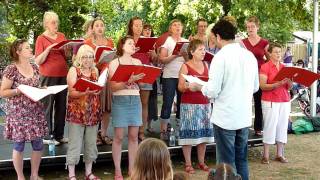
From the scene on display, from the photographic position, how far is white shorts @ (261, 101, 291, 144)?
6.81 metres

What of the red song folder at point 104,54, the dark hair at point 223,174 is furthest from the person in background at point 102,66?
the dark hair at point 223,174

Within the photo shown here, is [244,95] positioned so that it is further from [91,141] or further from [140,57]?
[140,57]

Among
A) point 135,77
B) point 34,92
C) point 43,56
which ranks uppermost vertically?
point 43,56

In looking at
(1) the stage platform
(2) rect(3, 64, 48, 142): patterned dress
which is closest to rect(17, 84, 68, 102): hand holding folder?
(2) rect(3, 64, 48, 142): patterned dress

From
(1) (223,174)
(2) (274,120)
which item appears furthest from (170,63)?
(1) (223,174)

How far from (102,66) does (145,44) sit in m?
0.80

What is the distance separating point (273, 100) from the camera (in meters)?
6.80

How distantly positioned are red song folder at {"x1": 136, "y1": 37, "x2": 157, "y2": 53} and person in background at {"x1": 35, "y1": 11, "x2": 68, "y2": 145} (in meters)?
1.04

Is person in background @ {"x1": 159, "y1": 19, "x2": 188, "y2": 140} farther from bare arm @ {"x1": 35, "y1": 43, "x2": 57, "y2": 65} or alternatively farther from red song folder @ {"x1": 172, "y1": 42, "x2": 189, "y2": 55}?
bare arm @ {"x1": 35, "y1": 43, "x2": 57, "y2": 65}

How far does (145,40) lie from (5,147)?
8.03 ft

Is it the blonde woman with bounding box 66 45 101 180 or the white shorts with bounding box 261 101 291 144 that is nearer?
the blonde woman with bounding box 66 45 101 180

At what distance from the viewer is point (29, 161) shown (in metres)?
5.95

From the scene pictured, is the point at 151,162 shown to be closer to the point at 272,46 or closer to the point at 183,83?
the point at 183,83

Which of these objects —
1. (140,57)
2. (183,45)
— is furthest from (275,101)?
(140,57)
